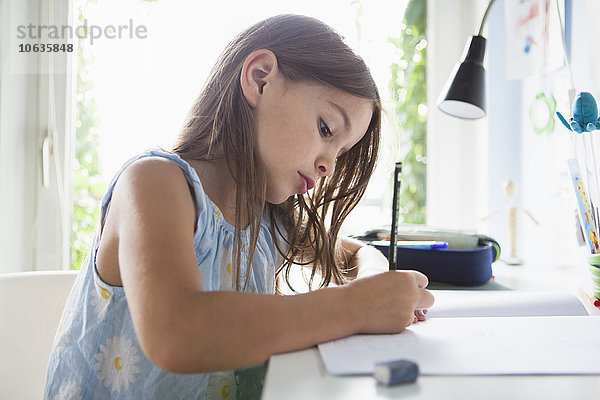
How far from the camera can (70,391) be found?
755 mm

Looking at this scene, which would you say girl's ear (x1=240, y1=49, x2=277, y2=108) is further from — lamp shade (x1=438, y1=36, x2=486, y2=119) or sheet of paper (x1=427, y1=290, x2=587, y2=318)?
lamp shade (x1=438, y1=36, x2=486, y2=119)

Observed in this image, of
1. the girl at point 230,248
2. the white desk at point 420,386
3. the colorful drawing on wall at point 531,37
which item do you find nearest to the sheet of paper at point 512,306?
the girl at point 230,248

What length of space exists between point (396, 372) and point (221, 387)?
0.43 metres

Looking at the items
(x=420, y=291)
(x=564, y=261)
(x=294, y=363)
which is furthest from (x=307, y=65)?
(x=564, y=261)

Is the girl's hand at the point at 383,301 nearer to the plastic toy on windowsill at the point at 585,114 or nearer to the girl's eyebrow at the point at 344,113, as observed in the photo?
the girl's eyebrow at the point at 344,113

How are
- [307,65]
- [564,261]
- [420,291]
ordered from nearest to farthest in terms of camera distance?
[420,291], [307,65], [564,261]

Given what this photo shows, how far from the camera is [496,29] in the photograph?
1811mm

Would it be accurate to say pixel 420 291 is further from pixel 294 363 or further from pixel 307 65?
pixel 307 65

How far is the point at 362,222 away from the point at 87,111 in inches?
41.6

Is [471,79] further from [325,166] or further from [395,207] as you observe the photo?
[395,207]

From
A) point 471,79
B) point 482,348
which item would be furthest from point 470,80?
point 482,348

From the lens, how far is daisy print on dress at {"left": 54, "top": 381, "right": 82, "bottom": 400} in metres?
0.75

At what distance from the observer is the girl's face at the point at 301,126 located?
0.83 m

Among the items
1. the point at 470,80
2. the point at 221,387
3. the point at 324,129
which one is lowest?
the point at 221,387
